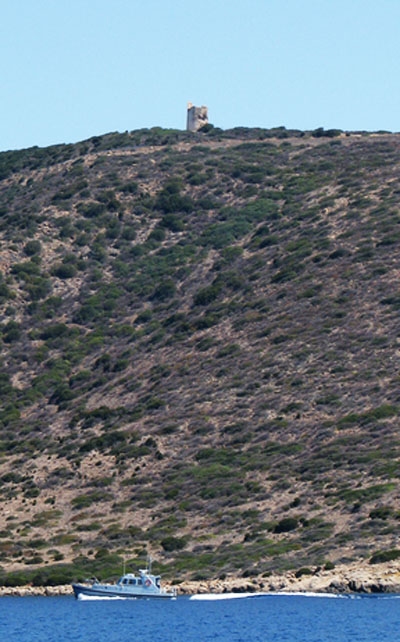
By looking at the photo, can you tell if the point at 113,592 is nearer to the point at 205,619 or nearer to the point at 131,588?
the point at 131,588

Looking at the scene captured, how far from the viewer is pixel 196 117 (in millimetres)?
162625

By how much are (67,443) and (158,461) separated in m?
9.12

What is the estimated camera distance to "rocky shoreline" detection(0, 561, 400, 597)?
→ 63.3 meters

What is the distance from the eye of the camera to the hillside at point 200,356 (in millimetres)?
75000

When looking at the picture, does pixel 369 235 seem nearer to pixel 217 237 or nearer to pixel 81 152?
pixel 217 237

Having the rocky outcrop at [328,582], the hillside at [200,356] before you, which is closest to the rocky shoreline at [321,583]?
the rocky outcrop at [328,582]

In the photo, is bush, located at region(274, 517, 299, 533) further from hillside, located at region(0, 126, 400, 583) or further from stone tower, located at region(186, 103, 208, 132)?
stone tower, located at region(186, 103, 208, 132)

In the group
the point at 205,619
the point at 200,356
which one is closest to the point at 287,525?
the point at 205,619

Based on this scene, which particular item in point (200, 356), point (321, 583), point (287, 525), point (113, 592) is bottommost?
point (321, 583)

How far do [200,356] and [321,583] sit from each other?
35739 millimetres

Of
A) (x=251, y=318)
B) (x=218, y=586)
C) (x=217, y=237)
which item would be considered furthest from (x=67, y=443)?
(x=217, y=237)

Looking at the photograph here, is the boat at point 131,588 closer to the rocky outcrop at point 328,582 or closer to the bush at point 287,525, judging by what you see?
the rocky outcrop at point 328,582

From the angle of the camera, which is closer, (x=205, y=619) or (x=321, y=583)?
(x=205, y=619)

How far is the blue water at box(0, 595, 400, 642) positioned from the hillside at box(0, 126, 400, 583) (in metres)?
3.60
